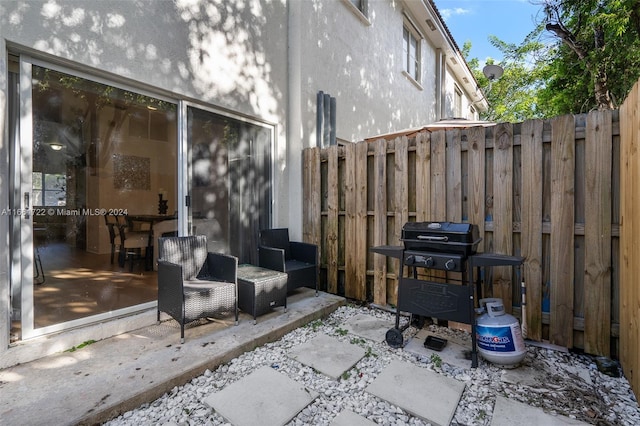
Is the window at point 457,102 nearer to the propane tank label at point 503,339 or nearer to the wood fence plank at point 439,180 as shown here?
the wood fence plank at point 439,180

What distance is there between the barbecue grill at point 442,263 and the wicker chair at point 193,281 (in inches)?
64.2

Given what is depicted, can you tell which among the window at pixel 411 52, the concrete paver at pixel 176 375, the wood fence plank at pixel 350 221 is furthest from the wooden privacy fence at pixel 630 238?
the window at pixel 411 52

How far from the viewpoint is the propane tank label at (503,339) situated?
2.42m

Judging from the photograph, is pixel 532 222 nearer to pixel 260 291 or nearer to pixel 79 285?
pixel 260 291

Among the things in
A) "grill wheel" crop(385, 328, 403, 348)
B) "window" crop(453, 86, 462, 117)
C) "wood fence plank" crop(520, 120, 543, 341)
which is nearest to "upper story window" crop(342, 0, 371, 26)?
"wood fence plank" crop(520, 120, 543, 341)

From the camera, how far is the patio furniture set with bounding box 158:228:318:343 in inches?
108

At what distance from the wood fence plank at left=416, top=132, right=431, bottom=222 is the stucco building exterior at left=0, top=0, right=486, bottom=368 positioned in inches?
74.7

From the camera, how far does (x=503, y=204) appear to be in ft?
9.84

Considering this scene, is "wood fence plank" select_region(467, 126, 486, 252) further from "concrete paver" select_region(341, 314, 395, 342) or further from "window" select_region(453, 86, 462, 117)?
"window" select_region(453, 86, 462, 117)

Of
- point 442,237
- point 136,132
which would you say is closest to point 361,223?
point 442,237

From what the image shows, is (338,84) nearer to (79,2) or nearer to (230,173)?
(230,173)

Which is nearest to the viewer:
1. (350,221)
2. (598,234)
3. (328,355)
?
(598,234)

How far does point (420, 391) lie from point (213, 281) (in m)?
2.21

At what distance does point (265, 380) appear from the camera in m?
2.29
